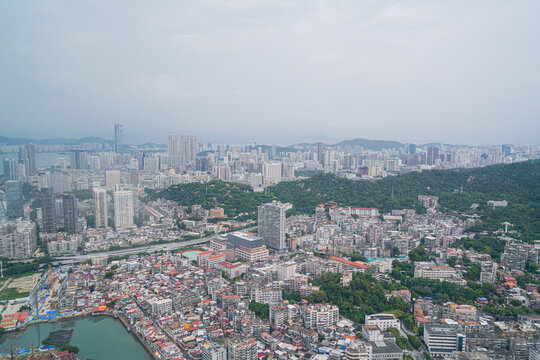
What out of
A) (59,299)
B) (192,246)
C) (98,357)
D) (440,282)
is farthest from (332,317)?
(192,246)

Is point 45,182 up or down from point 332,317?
up

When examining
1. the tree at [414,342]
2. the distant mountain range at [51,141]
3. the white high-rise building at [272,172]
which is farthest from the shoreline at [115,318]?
the white high-rise building at [272,172]

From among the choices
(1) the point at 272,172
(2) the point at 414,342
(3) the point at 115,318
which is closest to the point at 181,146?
(1) the point at 272,172

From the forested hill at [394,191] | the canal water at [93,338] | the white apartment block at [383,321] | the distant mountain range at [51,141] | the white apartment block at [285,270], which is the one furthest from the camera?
the forested hill at [394,191]

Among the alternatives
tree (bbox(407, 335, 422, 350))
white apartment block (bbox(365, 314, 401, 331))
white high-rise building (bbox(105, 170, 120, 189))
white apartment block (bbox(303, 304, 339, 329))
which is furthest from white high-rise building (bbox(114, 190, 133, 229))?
tree (bbox(407, 335, 422, 350))

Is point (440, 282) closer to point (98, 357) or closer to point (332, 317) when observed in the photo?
point (332, 317)

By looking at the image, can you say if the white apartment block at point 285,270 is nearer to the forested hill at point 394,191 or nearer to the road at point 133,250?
the road at point 133,250
